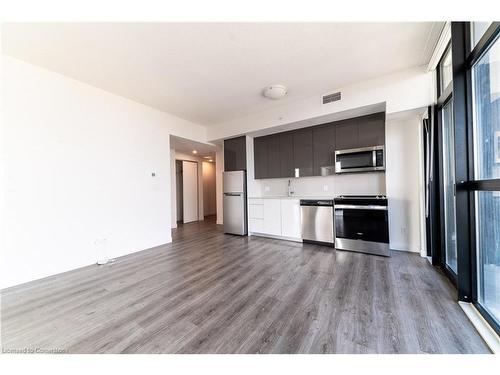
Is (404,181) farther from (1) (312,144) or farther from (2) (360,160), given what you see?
(1) (312,144)

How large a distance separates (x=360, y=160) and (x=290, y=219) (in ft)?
5.64

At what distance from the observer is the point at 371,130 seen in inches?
132

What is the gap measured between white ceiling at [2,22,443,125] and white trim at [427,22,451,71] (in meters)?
0.07

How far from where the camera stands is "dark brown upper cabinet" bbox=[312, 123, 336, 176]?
12.3 ft

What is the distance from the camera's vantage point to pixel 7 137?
7.42 feet

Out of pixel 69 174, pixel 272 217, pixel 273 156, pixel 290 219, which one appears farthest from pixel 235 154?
pixel 69 174

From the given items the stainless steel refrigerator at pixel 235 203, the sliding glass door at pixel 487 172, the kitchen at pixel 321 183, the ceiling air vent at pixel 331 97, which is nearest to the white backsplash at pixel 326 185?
the kitchen at pixel 321 183

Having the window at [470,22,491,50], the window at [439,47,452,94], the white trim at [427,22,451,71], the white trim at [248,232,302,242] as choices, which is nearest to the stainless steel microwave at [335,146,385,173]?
the window at [439,47,452,94]

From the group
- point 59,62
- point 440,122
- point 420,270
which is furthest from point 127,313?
point 440,122

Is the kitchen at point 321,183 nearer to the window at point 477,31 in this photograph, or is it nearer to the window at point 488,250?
the window at point 488,250

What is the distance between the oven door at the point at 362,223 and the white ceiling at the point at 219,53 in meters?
2.08

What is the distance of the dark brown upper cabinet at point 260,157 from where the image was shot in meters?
4.63

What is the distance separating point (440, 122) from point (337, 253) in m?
2.37

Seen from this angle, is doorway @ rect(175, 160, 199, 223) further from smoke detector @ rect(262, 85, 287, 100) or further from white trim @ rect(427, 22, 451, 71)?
white trim @ rect(427, 22, 451, 71)
